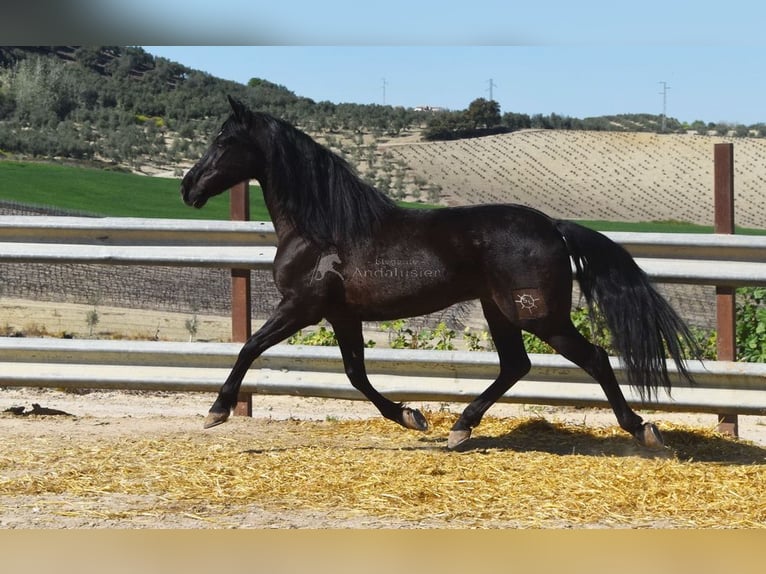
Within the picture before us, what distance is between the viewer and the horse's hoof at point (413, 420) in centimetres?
575

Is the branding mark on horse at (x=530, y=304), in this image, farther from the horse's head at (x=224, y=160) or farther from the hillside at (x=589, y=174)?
the hillside at (x=589, y=174)

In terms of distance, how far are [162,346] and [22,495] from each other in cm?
205

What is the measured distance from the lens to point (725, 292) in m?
6.19

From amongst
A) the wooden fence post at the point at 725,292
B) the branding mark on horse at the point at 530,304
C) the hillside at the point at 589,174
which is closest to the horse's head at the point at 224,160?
the branding mark on horse at the point at 530,304

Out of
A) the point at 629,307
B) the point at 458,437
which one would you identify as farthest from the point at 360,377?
the point at 629,307

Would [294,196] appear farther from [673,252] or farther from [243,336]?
[673,252]

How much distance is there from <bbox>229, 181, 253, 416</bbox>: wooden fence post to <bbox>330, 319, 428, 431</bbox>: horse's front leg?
1.08 m

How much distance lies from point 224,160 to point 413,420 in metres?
1.91

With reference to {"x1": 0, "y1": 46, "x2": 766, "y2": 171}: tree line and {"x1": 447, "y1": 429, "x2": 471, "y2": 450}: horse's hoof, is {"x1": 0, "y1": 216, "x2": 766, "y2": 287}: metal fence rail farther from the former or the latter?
{"x1": 0, "y1": 46, "x2": 766, "y2": 171}: tree line

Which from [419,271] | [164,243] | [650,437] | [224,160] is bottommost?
[650,437]

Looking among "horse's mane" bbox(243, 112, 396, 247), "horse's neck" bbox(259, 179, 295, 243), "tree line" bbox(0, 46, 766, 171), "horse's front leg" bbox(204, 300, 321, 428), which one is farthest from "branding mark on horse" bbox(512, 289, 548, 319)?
"tree line" bbox(0, 46, 766, 171)

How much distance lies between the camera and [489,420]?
645cm

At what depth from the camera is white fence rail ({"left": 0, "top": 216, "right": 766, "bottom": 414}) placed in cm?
596

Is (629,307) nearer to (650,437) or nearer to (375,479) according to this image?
(650,437)
